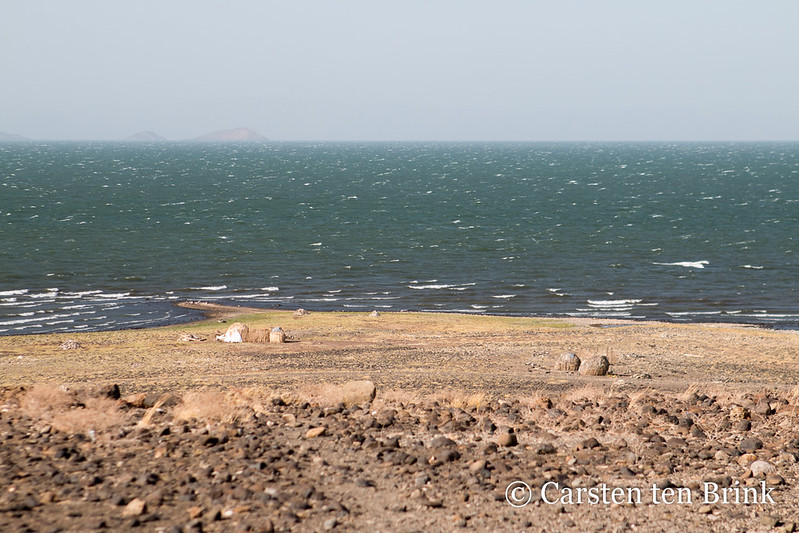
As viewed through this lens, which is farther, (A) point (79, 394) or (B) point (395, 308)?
(B) point (395, 308)

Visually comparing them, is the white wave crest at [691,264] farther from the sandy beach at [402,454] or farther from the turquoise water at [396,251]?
the sandy beach at [402,454]

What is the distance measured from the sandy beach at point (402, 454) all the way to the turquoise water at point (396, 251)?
73.7 ft

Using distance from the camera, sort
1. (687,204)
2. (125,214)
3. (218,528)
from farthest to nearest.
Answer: (687,204) < (125,214) < (218,528)

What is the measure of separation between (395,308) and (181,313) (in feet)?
34.4

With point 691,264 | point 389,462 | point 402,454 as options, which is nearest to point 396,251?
point 691,264

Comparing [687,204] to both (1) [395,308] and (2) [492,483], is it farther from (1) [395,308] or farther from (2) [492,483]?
(2) [492,483]

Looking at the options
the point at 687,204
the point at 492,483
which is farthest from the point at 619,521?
the point at 687,204

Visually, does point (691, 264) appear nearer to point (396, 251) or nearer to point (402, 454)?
point (396, 251)

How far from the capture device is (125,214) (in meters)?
82.5

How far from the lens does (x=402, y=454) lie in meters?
13.6

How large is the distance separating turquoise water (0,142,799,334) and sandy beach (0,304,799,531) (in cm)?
2245

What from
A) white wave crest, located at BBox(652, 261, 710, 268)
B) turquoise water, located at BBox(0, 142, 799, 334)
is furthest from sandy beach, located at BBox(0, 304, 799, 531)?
white wave crest, located at BBox(652, 261, 710, 268)

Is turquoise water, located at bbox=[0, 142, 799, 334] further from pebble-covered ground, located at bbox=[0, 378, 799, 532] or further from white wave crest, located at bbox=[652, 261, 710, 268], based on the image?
pebble-covered ground, located at bbox=[0, 378, 799, 532]

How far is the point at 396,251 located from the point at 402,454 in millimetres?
49862
